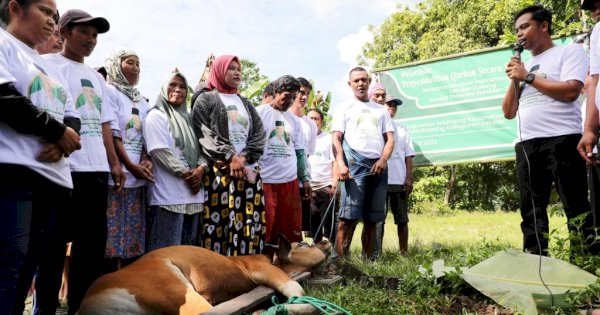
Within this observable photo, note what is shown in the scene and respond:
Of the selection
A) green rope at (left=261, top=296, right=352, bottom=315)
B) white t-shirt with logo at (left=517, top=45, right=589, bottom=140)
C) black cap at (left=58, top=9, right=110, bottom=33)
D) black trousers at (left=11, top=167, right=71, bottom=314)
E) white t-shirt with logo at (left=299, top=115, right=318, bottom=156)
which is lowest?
green rope at (left=261, top=296, right=352, bottom=315)

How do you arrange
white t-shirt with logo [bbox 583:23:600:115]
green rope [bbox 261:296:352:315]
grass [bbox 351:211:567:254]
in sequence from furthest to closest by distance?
grass [bbox 351:211:567:254] → white t-shirt with logo [bbox 583:23:600:115] → green rope [bbox 261:296:352:315]

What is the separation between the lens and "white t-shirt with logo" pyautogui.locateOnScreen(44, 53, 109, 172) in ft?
10.1

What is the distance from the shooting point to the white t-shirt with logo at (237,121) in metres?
4.41

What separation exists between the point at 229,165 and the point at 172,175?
48 centimetres

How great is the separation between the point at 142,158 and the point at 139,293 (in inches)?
72.0

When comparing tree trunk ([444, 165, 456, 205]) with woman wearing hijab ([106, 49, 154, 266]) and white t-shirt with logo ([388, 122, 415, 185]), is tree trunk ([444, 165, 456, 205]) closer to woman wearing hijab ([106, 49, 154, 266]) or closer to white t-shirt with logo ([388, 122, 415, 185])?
white t-shirt with logo ([388, 122, 415, 185])

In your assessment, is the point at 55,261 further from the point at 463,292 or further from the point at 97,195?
the point at 463,292

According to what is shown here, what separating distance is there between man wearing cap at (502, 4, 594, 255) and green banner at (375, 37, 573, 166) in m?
3.08

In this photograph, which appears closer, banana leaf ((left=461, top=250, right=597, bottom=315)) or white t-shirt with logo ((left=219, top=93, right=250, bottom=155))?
banana leaf ((left=461, top=250, right=597, bottom=315))

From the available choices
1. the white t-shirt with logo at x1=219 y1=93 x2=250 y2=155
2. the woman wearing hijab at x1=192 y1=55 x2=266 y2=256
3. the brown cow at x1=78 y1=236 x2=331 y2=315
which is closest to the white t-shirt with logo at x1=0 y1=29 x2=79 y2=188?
the brown cow at x1=78 y1=236 x2=331 y2=315

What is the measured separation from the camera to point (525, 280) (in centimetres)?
311

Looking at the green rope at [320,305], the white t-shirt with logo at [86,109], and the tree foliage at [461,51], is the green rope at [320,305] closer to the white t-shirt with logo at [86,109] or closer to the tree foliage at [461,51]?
the white t-shirt with logo at [86,109]

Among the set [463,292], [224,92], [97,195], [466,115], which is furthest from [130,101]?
[466,115]

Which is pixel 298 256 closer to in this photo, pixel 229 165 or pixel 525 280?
pixel 229 165
